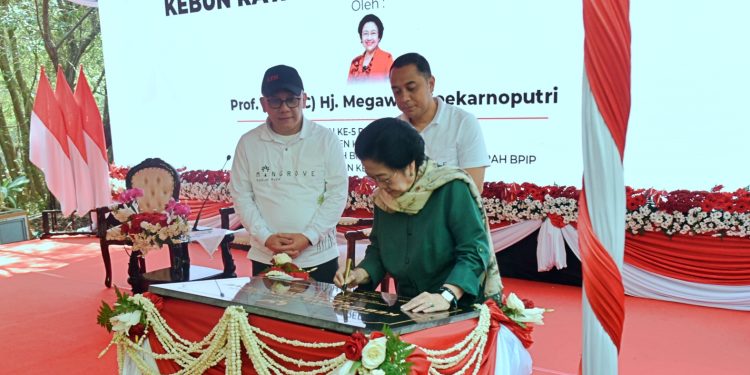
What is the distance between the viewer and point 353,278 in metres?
2.14

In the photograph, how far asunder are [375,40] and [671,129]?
259cm

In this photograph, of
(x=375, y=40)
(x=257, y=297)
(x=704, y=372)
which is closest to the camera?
(x=257, y=297)

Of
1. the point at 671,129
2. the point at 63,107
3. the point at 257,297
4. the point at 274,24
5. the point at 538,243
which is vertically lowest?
the point at 538,243

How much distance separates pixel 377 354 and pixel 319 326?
0.28 m

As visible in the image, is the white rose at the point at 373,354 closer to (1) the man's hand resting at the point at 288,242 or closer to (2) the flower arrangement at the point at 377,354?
(2) the flower arrangement at the point at 377,354

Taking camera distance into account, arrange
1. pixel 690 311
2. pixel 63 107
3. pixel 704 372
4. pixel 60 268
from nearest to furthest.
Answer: pixel 704 372
pixel 690 311
pixel 60 268
pixel 63 107

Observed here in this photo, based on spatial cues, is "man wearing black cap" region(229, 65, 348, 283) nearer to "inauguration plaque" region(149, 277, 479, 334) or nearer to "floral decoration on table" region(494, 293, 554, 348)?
"inauguration plaque" region(149, 277, 479, 334)

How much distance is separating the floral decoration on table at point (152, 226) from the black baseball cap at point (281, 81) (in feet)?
6.32

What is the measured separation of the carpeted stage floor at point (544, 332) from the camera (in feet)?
11.6

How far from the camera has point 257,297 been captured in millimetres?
2068

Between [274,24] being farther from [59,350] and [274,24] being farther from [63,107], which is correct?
[59,350]

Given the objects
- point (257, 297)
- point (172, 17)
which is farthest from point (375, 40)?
point (257, 297)

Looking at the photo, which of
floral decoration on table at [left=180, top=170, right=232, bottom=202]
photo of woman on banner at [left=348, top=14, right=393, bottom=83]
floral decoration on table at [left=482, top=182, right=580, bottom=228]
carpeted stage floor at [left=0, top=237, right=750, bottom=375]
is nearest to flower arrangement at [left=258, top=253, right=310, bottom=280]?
carpeted stage floor at [left=0, top=237, right=750, bottom=375]

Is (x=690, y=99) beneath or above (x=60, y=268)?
above
